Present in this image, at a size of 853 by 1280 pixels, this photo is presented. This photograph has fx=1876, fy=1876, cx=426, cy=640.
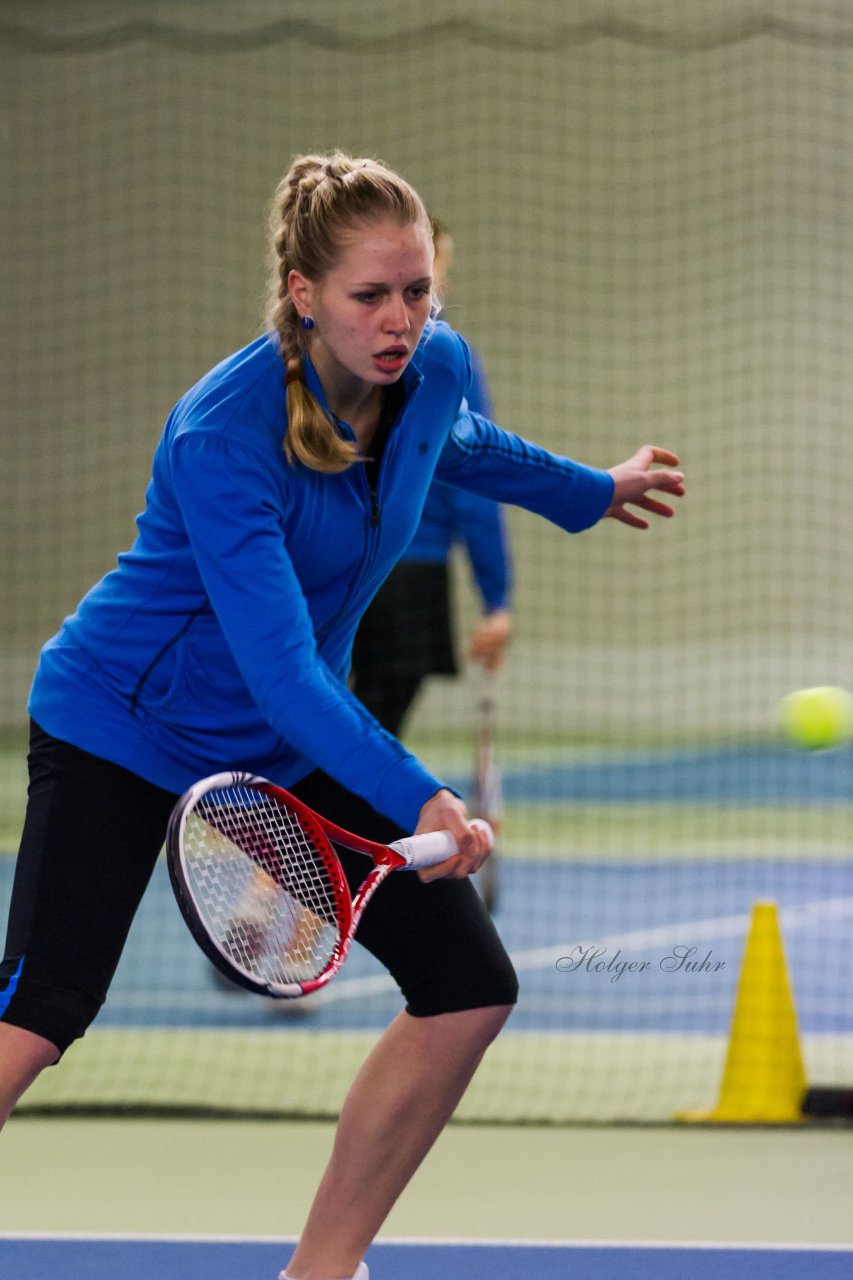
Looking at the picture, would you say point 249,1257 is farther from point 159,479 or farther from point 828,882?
point 828,882

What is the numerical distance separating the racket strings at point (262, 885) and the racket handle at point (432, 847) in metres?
0.16

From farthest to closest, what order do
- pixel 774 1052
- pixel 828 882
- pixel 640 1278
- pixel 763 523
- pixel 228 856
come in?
pixel 763 523 → pixel 828 882 → pixel 774 1052 → pixel 640 1278 → pixel 228 856

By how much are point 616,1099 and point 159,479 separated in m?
2.16

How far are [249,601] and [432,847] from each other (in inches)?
12.4

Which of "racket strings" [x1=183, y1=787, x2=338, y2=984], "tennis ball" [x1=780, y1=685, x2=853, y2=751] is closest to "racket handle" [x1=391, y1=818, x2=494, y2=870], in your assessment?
"racket strings" [x1=183, y1=787, x2=338, y2=984]

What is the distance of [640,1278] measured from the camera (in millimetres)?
2676

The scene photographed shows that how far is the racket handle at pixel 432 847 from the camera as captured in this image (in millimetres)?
1922

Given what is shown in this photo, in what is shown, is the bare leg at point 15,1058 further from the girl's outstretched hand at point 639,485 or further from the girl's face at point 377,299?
the girl's outstretched hand at point 639,485

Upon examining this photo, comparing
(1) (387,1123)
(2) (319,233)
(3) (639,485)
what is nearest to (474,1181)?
(1) (387,1123)

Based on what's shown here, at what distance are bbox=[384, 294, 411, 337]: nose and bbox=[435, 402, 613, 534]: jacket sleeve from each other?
0.39 meters

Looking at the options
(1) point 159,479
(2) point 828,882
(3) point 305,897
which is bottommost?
(2) point 828,882

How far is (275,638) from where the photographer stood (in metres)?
1.94

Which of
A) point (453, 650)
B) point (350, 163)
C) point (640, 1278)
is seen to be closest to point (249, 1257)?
point (640, 1278)

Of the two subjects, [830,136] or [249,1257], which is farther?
[830,136]
